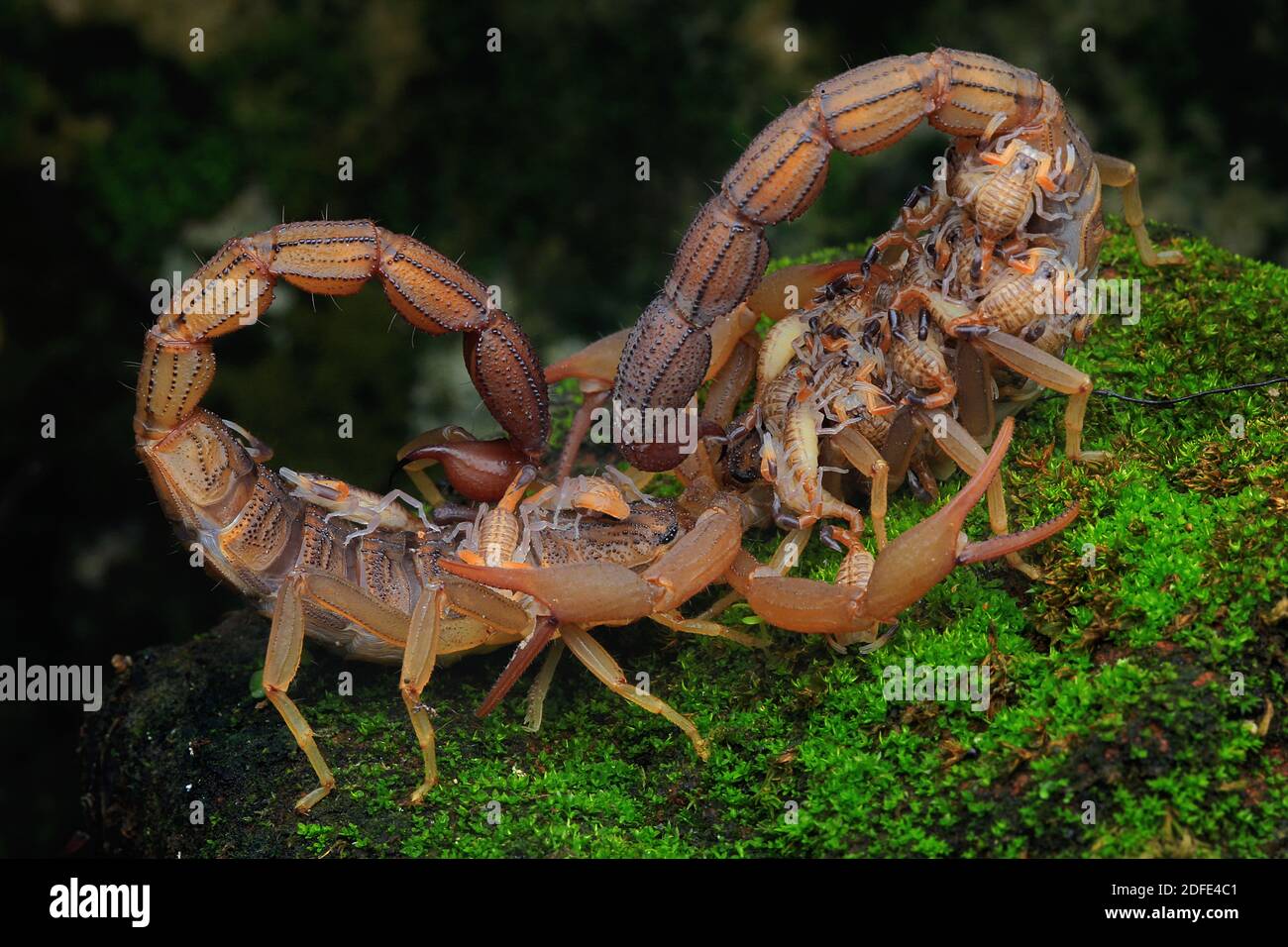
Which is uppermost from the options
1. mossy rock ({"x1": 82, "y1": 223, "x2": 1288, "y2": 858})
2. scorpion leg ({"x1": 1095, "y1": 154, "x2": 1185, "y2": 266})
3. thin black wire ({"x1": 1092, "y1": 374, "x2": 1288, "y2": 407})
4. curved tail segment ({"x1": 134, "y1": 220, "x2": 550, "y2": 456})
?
scorpion leg ({"x1": 1095, "y1": 154, "x2": 1185, "y2": 266})

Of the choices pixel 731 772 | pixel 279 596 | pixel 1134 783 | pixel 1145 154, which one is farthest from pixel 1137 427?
pixel 279 596

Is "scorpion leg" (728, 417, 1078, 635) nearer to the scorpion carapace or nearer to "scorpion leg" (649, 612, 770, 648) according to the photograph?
"scorpion leg" (649, 612, 770, 648)

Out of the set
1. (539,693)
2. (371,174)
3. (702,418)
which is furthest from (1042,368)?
(371,174)

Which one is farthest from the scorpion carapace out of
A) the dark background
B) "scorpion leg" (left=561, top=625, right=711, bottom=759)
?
the dark background

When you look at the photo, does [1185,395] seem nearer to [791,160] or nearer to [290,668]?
[791,160]
